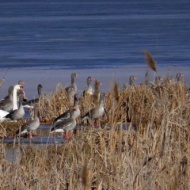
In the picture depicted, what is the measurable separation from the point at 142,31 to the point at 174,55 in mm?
12230

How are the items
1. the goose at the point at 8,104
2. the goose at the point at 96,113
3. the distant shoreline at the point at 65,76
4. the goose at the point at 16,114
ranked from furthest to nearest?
the distant shoreline at the point at 65,76
the goose at the point at 8,104
the goose at the point at 16,114
the goose at the point at 96,113

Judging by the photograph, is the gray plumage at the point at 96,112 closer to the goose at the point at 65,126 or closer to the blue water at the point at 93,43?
the goose at the point at 65,126

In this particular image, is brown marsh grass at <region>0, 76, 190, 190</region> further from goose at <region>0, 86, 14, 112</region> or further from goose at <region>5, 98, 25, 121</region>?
goose at <region>0, 86, 14, 112</region>

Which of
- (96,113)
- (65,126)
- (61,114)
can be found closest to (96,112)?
(96,113)

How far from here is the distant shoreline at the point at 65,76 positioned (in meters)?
22.1

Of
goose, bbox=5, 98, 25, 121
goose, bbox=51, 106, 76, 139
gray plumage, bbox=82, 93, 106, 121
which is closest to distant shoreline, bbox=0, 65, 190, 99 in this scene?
goose, bbox=5, 98, 25, 121

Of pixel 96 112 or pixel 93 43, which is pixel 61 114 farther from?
pixel 93 43

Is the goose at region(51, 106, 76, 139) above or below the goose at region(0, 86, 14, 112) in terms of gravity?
below

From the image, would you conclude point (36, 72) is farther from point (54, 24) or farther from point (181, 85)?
point (54, 24)

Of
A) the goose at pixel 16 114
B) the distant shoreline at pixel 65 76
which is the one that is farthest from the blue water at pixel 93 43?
the goose at pixel 16 114

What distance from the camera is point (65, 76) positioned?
24.5m

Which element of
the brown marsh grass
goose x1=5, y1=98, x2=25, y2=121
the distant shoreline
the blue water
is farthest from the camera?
the blue water

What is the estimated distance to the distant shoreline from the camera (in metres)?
22.1

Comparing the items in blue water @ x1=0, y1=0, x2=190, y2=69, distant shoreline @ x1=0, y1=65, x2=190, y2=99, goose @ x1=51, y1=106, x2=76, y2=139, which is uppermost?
blue water @ x1=0, y1=0, x2=190, y2=69
